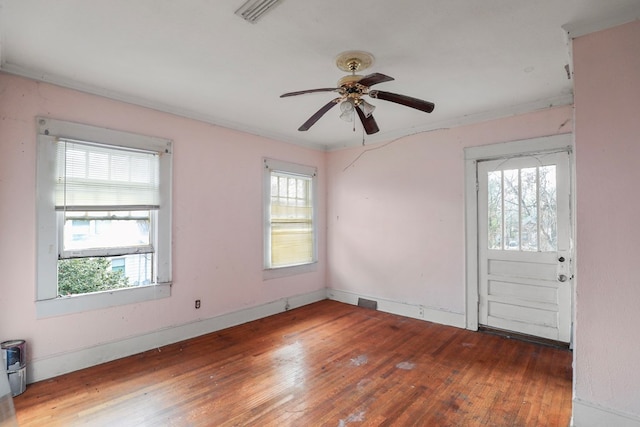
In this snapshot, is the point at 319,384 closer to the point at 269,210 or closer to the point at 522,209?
the point at 269,210

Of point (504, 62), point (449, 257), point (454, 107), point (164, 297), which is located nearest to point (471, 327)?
point (449, 257)

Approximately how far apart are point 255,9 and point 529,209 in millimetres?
3339

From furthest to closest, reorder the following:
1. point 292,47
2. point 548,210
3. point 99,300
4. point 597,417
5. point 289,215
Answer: point 289,215, point 548,210, point 99,300, point 292,47, point 597,417

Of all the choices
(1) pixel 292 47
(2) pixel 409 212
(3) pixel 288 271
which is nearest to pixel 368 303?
(3) pixel 288 271

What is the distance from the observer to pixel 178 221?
137 inches

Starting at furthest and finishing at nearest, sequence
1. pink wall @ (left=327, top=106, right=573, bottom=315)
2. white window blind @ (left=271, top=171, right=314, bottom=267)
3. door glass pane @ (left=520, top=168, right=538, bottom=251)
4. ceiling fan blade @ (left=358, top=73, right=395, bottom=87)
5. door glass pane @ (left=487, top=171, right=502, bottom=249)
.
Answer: white window blind @ (left=271, top=171, right=314, bottom=267) → pink wall @ (left=327, top=106, right=573, bottom=315) → door glass pane @ (left=487, top=171, right=502, bottom=249) → door glass pane @ (left=520, top=168, right=538, bottom=251) → ceiling fan blade @ (left=358, top=73, right=395, bottom=87)

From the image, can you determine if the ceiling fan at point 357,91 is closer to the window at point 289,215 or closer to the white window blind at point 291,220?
the window at point 289,215

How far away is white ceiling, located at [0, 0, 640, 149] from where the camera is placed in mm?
1842

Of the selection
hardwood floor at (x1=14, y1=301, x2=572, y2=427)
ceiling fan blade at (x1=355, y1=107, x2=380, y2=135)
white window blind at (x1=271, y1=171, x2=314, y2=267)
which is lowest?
hardwood floor at (x1=14, y1=301, x2=572, y2=427)

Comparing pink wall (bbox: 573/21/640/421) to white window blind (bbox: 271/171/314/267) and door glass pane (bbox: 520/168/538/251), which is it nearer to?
door glass pane (bbox: 520/168/538/251)

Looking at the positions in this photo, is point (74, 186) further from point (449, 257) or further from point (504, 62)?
point (449, 257)

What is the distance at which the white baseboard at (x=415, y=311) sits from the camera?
389 centimetres

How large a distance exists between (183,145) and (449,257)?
11.3 feet

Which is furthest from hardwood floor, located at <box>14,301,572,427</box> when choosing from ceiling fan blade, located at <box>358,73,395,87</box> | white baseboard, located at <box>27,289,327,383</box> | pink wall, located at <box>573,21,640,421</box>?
ceiling fan blade, located at <box>358,73,395,87</box>
